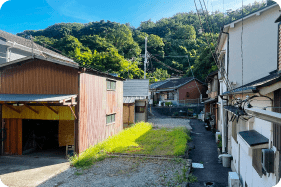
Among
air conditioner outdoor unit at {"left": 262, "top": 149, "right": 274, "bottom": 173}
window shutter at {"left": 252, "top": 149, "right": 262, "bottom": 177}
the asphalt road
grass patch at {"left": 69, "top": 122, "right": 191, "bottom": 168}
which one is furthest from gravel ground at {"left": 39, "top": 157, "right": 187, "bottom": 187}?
air conditioner outdoor unit at {"left": 262, "top": 149, "right": 274, "bottom": 173}

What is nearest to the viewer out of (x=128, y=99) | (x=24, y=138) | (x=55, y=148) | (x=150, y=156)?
(x=150, y=156)

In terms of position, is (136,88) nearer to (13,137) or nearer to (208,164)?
(13,137)

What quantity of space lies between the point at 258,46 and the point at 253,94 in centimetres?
415

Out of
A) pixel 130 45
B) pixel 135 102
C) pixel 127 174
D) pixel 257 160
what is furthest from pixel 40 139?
pixel 130 45

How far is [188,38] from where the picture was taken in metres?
44.9

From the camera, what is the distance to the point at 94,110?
10961 millimetres

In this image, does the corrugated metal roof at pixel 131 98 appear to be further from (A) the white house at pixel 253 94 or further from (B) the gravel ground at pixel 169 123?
(A) the white house at pixel 253 94

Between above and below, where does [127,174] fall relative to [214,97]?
below

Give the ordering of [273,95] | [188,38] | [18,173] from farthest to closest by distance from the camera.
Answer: [188,38] → [18,173] → [273,95]

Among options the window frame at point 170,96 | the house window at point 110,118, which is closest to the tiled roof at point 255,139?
the house window at point 110,118

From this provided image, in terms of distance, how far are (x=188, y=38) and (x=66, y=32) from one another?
27813mm

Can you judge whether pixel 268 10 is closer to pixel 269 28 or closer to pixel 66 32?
pixel 269 28

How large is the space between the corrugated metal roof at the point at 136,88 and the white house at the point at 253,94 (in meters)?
10.3

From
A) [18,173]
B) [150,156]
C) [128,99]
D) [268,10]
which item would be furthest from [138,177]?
[128,99]
